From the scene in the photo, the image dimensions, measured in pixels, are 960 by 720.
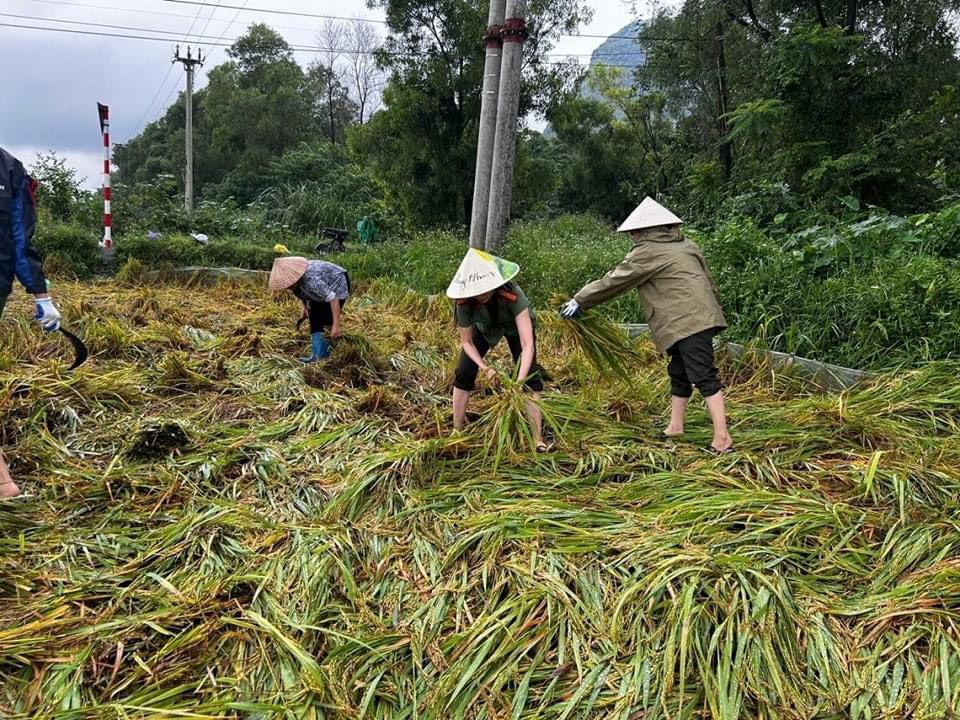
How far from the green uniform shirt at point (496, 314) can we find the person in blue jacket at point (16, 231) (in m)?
1.81

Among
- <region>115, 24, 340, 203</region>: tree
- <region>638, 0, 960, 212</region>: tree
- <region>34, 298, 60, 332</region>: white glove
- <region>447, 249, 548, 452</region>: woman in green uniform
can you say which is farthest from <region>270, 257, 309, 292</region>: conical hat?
<region>115, 24, 340, 203</region>: tree

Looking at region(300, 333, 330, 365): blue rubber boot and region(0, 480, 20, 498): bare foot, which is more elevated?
region(300, 333, 330, 365): blue rubber boot

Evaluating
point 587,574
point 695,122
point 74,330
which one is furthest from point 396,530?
point 695,122

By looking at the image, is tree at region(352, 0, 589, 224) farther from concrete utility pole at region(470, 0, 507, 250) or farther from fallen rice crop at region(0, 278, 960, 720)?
fallen rice crop at region(0, 278, 960, 720)

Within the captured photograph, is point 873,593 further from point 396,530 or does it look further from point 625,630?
point 396,530

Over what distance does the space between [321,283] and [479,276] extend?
5.87 feet

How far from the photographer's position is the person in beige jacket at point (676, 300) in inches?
117

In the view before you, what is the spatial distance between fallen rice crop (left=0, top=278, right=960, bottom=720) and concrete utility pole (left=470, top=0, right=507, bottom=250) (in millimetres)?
3054

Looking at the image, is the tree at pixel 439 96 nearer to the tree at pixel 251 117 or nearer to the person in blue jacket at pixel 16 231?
the person in blue jacket at pixel 16 231

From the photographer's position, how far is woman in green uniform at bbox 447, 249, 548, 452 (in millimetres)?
2828

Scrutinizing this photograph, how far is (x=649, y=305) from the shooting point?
313cm

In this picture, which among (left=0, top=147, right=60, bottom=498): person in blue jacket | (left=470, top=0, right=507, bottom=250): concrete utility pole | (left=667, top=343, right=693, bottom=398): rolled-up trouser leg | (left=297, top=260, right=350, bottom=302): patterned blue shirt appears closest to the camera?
(left=0, top=147, right=60, bottom=498): person in blue jacket

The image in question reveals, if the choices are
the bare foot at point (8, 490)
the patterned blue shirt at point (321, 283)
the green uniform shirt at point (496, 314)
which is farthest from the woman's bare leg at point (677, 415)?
the bare foot at point (8, 490)

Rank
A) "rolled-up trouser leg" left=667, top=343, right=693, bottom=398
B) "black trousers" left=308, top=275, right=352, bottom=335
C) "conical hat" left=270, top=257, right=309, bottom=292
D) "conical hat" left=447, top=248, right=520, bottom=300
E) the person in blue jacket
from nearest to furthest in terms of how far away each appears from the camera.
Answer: the person in blue jacket → "conical hat" left=447, top=248, right=520, bottom=300 → "rolled-up trouser leg" left=667, top=343, right=693, bottom=398 → "conical hat" left=270, top=257, right=309, bottom=292 → "black trousers" left=308, top=275, right=352, bottom=335
